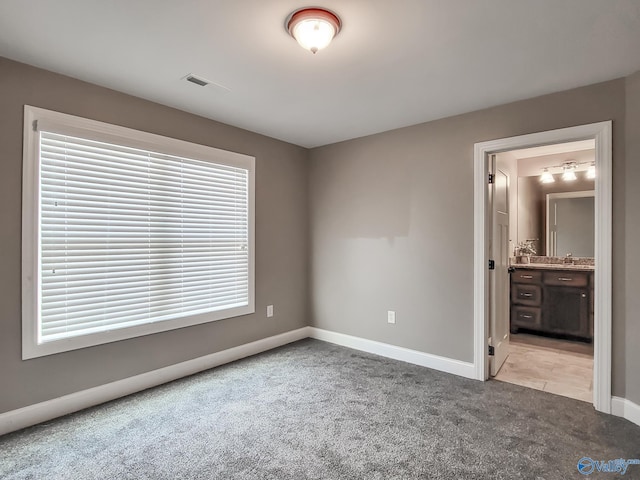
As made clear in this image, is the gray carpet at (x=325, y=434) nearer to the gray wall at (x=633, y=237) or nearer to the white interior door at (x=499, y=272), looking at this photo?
the gray wall at (x=633, y=237)

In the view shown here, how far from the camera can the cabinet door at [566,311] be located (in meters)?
4.12

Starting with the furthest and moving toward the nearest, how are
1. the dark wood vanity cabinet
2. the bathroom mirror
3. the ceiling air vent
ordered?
the bathroom mirror, the dark wood vanity cabinet, the ceiling air vent

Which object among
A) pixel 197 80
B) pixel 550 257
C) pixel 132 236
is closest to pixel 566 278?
pixel 550 257

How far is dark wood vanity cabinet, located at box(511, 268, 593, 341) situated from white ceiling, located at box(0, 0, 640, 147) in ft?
8.78

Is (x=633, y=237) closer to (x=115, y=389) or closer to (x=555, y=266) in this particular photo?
(x=555, y=266)

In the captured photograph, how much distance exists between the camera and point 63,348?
93.1 inches

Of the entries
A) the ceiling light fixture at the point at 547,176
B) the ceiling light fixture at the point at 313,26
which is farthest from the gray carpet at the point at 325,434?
the ceiling light fixture at the point at 547,176

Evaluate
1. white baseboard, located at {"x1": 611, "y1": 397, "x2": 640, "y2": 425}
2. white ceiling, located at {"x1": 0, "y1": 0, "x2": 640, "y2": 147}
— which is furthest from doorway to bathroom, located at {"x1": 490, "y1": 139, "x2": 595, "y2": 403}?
white ceiling, located at {"x1": 0, "y1": 0, "x2": 640, "y2": 147}

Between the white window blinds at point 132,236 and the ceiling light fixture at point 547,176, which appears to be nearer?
the white window blinds at point 132,236

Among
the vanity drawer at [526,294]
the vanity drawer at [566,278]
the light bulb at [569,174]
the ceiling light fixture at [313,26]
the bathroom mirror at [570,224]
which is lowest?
the vanity drawer at [526,294]

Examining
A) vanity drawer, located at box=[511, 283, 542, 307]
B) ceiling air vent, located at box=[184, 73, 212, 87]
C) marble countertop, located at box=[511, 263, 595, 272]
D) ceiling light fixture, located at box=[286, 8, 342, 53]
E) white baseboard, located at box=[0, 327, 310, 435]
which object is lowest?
white baseboard, located at box=[0, 327, 310, 435]

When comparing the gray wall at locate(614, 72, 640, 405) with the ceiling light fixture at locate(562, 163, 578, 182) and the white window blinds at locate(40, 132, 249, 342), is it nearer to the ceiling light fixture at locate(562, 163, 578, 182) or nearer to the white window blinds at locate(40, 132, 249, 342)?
the ceiling light fixture at locate(562, 163, 578, 182)

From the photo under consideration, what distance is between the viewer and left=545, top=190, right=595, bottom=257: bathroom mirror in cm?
451

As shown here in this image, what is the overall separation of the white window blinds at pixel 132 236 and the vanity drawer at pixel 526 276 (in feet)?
11.9
